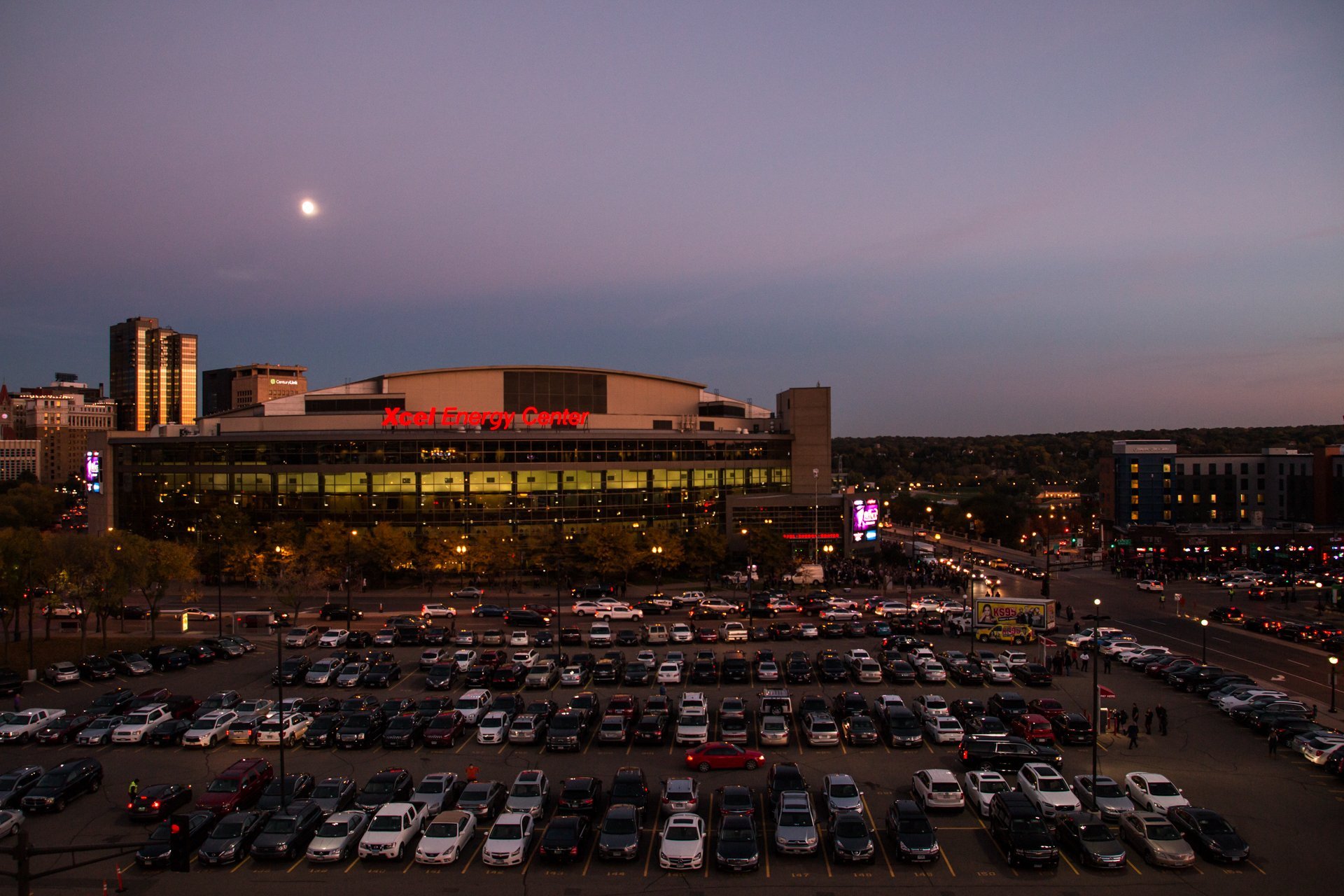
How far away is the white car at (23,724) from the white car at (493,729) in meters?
16.1

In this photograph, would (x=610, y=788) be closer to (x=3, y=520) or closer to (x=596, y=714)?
(x=596, y=714)

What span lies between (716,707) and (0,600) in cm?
3932

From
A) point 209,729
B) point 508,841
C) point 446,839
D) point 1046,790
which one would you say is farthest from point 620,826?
point 209,729

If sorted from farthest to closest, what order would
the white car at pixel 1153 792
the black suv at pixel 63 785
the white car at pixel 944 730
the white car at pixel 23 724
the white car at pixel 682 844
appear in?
the white car at pixel 23 724, the white car at pixel 944 730, the black suv at pixel 63 785, the white car at pixel 1153 792, the white car at pixel 682 844

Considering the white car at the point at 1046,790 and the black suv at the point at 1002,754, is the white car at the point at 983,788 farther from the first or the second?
the black suv at the point at 1002,754

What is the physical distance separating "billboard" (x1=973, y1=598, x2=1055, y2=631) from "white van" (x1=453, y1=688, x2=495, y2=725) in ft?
88.7

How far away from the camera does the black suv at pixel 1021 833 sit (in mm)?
20109

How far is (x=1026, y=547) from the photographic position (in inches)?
4227

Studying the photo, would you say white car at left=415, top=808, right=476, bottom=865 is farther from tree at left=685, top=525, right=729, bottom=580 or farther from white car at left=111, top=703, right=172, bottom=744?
tree at left=685, top=525, right=729, bottom=580

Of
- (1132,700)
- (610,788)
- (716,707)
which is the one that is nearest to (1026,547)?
(1132,700)

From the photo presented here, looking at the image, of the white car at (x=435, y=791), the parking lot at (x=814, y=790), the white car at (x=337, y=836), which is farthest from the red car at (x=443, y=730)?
the white car at (x=337, y=836)

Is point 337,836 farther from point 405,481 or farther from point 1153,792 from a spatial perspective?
point 405,481

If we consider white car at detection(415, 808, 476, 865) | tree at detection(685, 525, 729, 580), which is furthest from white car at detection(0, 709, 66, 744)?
tree at detection(685, 525, 729, 580)

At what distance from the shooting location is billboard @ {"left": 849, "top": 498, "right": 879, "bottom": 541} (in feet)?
253
